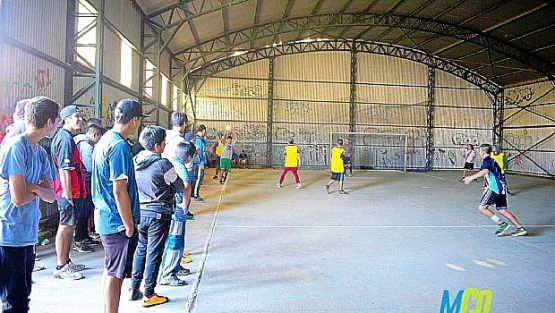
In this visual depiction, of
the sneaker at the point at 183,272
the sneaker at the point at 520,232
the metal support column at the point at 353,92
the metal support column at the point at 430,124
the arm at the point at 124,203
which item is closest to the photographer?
the arm at the point at 124,203

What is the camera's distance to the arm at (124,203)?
133 inches

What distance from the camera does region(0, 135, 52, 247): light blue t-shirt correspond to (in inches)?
119

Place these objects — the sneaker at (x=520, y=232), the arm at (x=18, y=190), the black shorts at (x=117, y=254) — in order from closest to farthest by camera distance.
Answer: the arm at (x=18, y=190), the black shorts at (x=117, y=254), the sneaker at (x=520, y=232)

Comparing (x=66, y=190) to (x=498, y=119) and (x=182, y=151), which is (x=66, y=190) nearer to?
(x=182, y=151)

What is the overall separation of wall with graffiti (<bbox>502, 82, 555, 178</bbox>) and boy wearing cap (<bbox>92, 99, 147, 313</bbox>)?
2383 cm

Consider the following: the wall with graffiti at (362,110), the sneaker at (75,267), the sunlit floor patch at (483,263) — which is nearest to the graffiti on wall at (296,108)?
the wall with graffiti at (362,110)

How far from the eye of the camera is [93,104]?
1050 centimetres

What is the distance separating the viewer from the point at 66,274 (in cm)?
511

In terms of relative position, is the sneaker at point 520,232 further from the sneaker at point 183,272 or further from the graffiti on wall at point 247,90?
the graffiti on wall at point 247,90

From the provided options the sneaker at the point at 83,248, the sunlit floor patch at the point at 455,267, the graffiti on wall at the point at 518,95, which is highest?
the graffiti on wall at the point at 518,95

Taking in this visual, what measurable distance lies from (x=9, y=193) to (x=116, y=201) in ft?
2.36

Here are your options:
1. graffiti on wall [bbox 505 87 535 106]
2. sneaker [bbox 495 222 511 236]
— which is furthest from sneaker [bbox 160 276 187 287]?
graffiti on wall [bbox 505 87 535 106]

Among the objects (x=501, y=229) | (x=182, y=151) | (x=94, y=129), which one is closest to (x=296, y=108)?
(x=501, y=229)

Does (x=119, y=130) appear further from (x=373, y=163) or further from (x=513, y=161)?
(x=513, y=161)
